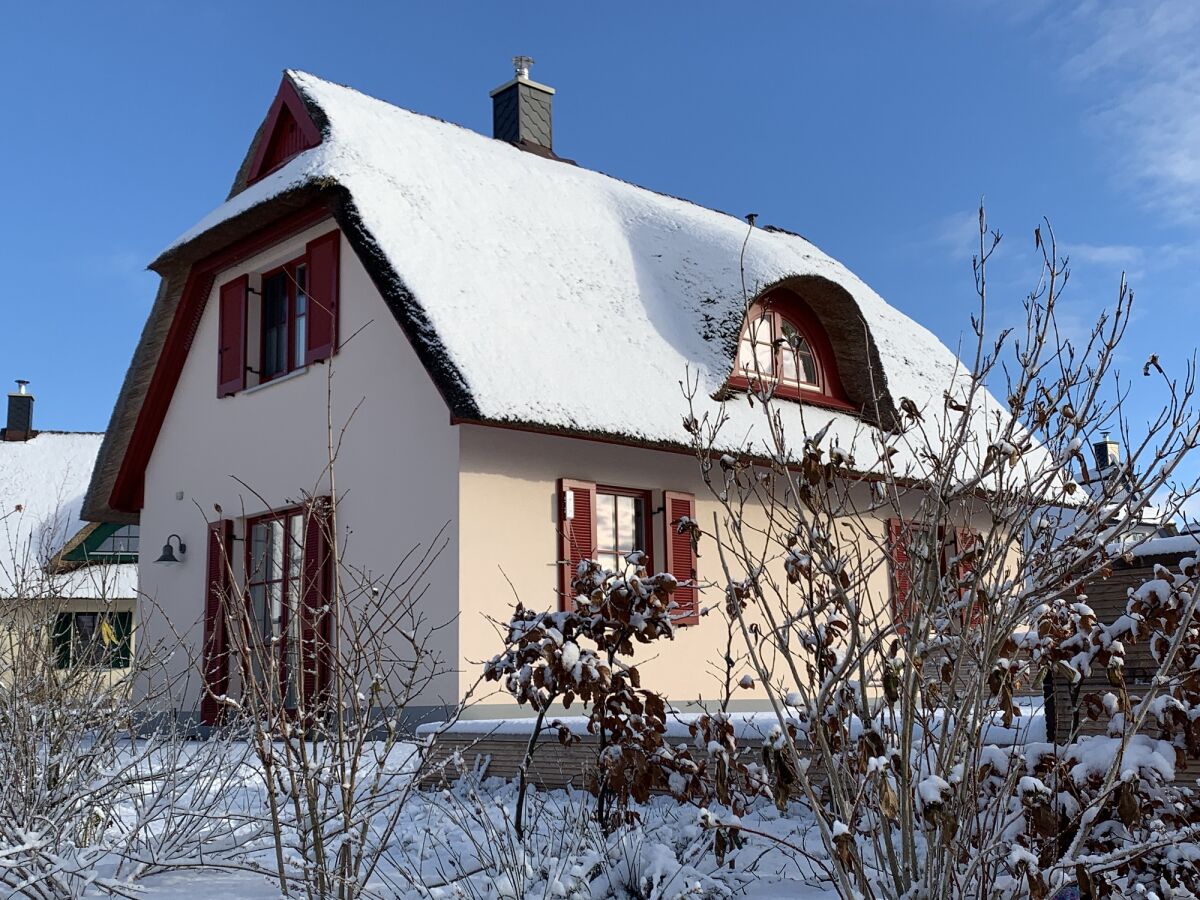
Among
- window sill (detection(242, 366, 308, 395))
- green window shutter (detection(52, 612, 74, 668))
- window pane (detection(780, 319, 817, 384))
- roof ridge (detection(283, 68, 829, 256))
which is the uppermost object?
roof ridge (detection(283, 68, 829, 256))

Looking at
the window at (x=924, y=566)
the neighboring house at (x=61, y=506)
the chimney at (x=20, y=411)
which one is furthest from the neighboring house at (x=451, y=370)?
the chimney at (x=20, y=411)

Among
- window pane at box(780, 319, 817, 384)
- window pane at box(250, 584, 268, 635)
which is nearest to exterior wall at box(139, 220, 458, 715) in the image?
window pane at box(250, 584, 268, 635)

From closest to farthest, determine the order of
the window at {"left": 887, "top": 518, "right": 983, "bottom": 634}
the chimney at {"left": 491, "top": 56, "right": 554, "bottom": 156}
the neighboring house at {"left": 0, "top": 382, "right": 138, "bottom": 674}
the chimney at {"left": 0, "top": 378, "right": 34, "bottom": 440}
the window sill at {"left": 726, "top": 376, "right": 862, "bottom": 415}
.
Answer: the window at {"left": 887, "top": 518, "right": 983, "bottom": 634}
the window sill at {"left": 726, "top": 376, "right": 862, "bottom": 415}
the chimney at {"left": 491, "top": 56, "right": 554, "bottom": 156}
the neighboring house at {"left": 0, "top": 382, "right": 138, "bottom": 674}
the chimney at {"left": 0, "top": 378, "right": 34, "bottom": 440}

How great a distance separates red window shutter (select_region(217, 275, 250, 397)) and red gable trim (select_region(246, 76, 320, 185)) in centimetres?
115

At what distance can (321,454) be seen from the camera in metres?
9.83

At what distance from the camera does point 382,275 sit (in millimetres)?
8742

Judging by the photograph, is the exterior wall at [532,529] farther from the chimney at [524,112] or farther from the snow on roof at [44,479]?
the snow on roof at [44,479]

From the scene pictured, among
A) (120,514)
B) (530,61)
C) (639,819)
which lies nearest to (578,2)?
(639,819)

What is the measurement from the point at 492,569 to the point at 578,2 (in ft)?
13.0

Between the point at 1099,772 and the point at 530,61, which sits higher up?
the point at 530,61

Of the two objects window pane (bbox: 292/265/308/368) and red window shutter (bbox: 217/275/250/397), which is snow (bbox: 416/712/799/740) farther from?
red window shutter (bbox: 217/275/250/397)

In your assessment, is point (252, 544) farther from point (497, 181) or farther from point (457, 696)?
point (497, 181)

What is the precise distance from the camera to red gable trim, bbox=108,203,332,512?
10.9 metres

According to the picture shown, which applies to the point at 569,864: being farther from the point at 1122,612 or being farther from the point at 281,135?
the point at 281,135
